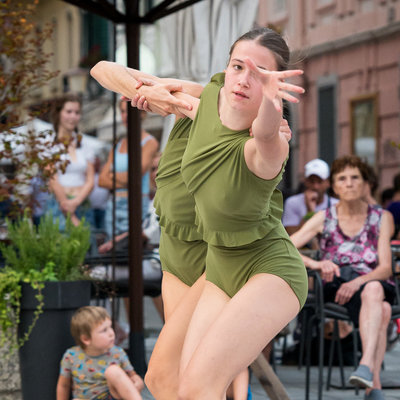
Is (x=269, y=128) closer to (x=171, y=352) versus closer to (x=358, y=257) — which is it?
(x=171, y=352)

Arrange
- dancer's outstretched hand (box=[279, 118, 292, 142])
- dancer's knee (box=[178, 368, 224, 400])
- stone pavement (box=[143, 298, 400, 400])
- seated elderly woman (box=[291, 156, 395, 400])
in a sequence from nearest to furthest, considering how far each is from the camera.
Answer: dancer's outstretched hand (box=[279, 118, 292, 142]) → dancer's knee (box=[178, 368, 224, 400]) → seated elderly woman (box=[291, 156, 395, 400]) → stone pavement (box=[143, 298, 400, 400])

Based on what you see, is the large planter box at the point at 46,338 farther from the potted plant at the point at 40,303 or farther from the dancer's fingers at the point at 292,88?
the dancer's fingers at the point at 292,88

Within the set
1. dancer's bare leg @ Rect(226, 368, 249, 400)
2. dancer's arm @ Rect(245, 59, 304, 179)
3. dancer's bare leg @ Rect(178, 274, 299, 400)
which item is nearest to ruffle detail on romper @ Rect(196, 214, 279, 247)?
dancer's bare leg @ Rect(178, 274, 299, 400)

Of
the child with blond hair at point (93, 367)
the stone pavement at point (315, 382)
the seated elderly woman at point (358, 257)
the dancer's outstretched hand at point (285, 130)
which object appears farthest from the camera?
the stone pavement at point (315, 382)

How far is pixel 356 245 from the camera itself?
7340mm

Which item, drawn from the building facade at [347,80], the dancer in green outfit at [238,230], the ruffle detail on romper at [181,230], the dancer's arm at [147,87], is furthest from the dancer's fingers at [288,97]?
the building facade at [347,80]

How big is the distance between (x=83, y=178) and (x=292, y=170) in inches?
535

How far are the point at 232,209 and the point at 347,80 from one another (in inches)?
703

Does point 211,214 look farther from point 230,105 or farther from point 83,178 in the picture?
point 83,178

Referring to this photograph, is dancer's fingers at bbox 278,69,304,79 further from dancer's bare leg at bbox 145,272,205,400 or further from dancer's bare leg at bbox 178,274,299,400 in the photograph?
dancer's bare leg at bbox 145,272,205,400

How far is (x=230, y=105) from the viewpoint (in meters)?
4.09

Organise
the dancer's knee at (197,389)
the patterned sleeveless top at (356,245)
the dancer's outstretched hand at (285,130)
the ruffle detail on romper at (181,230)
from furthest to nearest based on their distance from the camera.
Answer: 1. the patterned sleeveless top at (356,245)
2. the ruffle detail on romper at (181,230)
3. the dancer's knee at (197,389)
4. the dancer's outstretched hand at (285,130)

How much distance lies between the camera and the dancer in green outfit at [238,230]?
13.1 feet

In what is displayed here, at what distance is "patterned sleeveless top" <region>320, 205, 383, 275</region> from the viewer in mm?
7281
